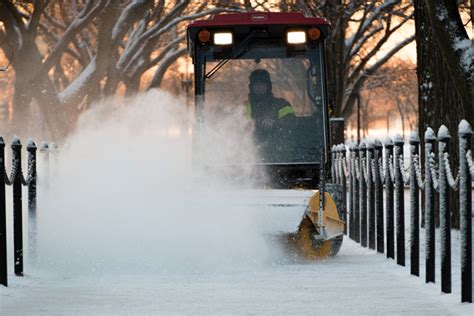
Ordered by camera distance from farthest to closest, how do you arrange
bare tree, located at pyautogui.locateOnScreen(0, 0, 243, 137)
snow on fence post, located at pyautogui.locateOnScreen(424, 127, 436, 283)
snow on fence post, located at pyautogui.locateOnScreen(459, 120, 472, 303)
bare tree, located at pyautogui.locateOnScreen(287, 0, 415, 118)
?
1. bare tree, located at pyautogui.locateOnScreen(287, 0, 415, 118)
2. bare tree, located at pyautogui.locateOnScreen(0, 0, 243, 137)
3. snow on fence post, located at pyautogui.locateOnScreen(424, 127, 436, 283)
4. snow on fence post, located at pyautogui.locateOnScreen(459, 120, 472, 303)

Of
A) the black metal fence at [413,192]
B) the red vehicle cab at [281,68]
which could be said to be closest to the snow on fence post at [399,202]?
the black metal fence at [413,192]

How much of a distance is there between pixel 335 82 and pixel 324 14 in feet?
9.38

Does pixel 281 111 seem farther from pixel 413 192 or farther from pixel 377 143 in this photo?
pixel 413 192

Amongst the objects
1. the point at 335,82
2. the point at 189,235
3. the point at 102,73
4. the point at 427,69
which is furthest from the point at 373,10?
the point at 189,235

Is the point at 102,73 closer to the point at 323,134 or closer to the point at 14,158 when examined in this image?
the point at 323,134

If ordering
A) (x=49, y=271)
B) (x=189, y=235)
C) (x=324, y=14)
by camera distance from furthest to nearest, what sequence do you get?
(x=324, y=14) → (x=189, y=235) → (x=49, y=271)

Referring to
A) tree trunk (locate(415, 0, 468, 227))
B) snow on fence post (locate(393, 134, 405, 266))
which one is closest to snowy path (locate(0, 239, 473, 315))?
snow on fence post (locate(393, 134, 405, 266))

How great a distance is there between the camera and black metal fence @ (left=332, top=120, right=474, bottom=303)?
7.64 m

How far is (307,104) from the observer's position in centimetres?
1236

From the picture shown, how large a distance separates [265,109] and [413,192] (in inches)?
99.9

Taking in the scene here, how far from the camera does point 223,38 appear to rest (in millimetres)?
12117

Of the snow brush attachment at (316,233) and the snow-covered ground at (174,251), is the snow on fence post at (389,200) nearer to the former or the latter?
the snow-covered ground at (174,251)

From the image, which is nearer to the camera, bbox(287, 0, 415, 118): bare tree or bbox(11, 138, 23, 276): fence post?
bbox(11, 138, 23, 276): fence post

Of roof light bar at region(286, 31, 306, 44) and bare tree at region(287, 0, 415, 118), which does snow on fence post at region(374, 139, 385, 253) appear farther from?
bare tree at region(287, 0, 415, 118)
